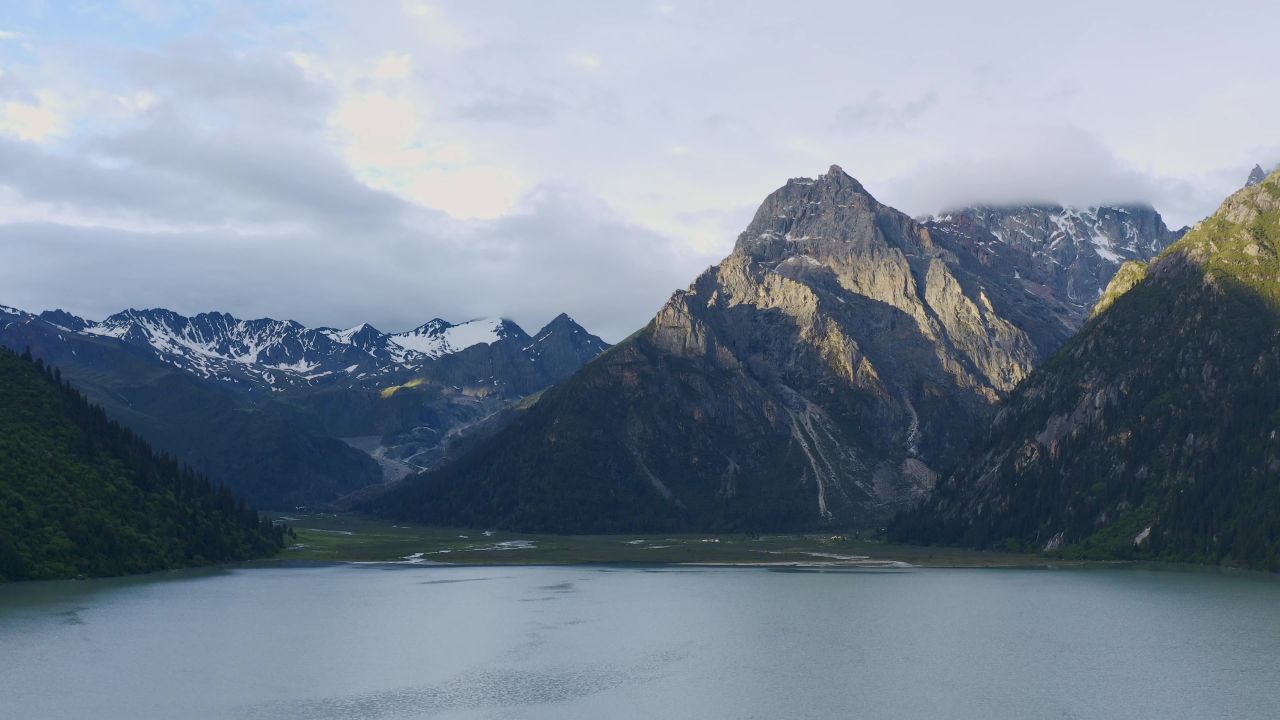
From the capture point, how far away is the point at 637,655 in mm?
132625

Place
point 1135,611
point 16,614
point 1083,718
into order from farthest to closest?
1. point 1135,611
2. point 16,614
3. point 1083,718

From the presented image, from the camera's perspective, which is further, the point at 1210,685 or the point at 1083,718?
the point at 1210,685

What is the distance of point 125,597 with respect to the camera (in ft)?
579

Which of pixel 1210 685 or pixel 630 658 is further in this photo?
pixel 630 658

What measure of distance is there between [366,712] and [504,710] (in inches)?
455

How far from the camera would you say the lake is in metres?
106

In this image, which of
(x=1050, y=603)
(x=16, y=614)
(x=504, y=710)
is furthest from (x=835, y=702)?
(x=16, y=614)

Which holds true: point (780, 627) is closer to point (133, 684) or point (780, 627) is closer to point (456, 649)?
point (456, 649)

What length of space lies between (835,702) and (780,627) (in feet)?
156

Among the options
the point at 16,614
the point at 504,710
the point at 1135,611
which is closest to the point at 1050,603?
the point at 1135,611

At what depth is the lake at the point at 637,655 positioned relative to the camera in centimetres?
10569

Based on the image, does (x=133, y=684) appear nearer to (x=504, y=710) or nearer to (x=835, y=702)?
(x=504, y=710)

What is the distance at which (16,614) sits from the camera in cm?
15225

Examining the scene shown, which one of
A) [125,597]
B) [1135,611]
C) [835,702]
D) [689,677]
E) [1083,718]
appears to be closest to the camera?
[1083,718]
